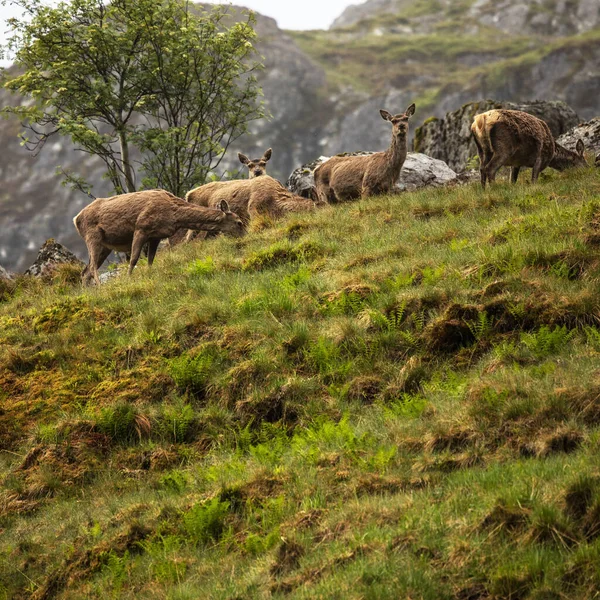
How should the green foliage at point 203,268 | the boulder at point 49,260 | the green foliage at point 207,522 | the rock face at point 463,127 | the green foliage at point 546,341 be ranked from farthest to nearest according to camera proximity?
the rock face at point 463,127 < the boulder at point 49,260 < the green foliage at point 203,268 < the green foliage at point 546,341 < the green foliage at point 207,522

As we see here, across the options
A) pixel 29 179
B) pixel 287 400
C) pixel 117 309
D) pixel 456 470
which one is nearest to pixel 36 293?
pixel 117 309

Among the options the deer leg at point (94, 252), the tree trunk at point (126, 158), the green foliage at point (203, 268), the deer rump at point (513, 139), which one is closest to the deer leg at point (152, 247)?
the deer leg at point (94, 252)

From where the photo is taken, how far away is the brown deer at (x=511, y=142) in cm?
1777

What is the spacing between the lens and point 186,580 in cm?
688

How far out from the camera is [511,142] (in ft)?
58.4

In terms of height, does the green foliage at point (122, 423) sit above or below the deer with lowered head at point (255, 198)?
below

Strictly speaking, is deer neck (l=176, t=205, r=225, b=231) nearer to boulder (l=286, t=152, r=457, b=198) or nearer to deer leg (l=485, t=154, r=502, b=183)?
boulder (l=286, t=152, r=457, b=198)

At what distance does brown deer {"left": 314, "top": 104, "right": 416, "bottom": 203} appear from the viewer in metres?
19.4

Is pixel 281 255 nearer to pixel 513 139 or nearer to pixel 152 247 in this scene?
pixel 152 247

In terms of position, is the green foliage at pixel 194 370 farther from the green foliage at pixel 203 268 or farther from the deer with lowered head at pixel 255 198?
the deer with lowered head at pixel 255 198

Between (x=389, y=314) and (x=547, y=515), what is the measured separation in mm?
5265

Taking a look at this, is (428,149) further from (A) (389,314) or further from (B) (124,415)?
(B) (124,415)

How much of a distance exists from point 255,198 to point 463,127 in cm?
914

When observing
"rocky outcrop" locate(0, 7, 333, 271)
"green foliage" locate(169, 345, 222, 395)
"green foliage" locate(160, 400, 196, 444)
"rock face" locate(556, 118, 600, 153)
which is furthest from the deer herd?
"rocky outcrop" locate(0, 7, 333, 271)
